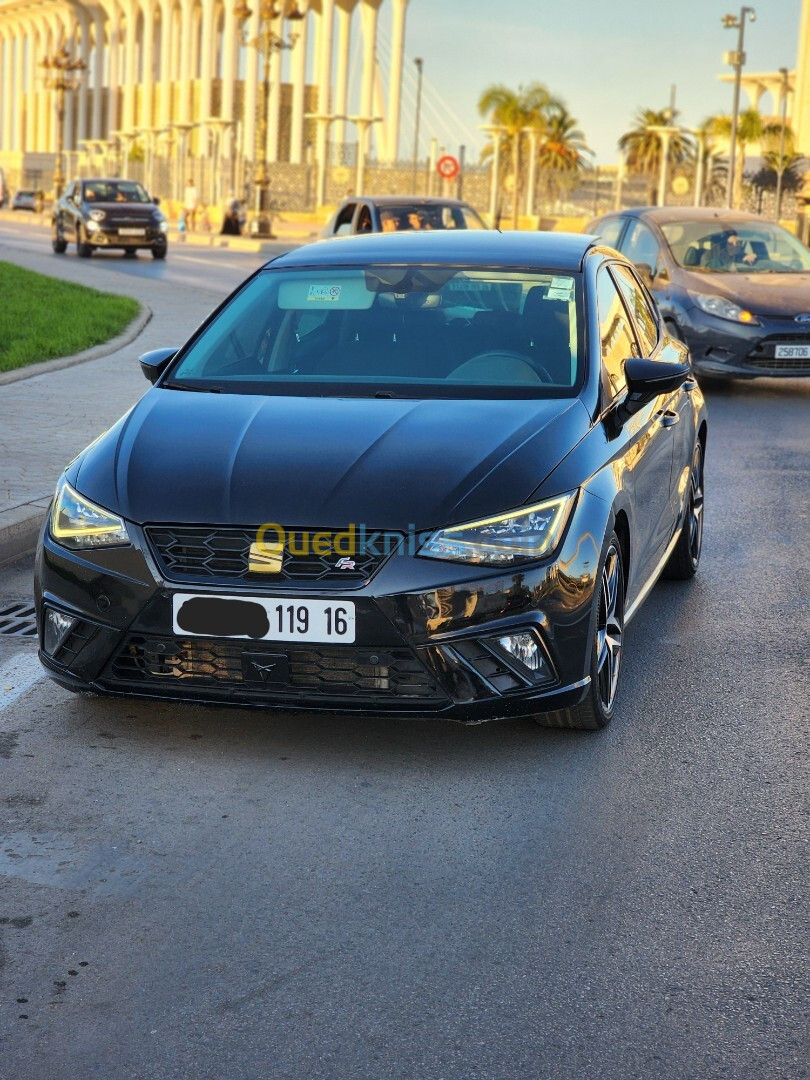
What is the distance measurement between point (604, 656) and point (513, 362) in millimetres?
1123

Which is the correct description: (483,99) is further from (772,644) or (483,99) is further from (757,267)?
(772,644)

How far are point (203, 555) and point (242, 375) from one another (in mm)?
1294

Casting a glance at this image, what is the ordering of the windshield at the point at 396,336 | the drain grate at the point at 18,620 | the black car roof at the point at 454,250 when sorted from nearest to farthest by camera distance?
the windshield at the point at 396,336
the black car roof at the point at 454,250
the drain grate at the point at 18,620

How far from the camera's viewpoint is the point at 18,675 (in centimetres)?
563

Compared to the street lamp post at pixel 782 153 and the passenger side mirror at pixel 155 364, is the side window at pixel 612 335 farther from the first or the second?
the street lamp post at pixel 782 153

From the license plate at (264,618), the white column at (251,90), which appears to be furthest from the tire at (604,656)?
the white column at (251,90)

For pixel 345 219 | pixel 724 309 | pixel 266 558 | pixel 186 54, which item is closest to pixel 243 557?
pixel 266 558

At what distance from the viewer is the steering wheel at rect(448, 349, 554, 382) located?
217 inches

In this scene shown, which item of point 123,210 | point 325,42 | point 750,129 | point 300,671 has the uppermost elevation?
point 325,42

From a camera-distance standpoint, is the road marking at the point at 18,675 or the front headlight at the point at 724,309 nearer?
the road marking at the point at 18,675

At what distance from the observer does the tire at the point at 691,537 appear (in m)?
7.10

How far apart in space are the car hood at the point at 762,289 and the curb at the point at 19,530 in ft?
26.2

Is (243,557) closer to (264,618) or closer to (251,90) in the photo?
(264,618)

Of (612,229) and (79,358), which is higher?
(612,229)
